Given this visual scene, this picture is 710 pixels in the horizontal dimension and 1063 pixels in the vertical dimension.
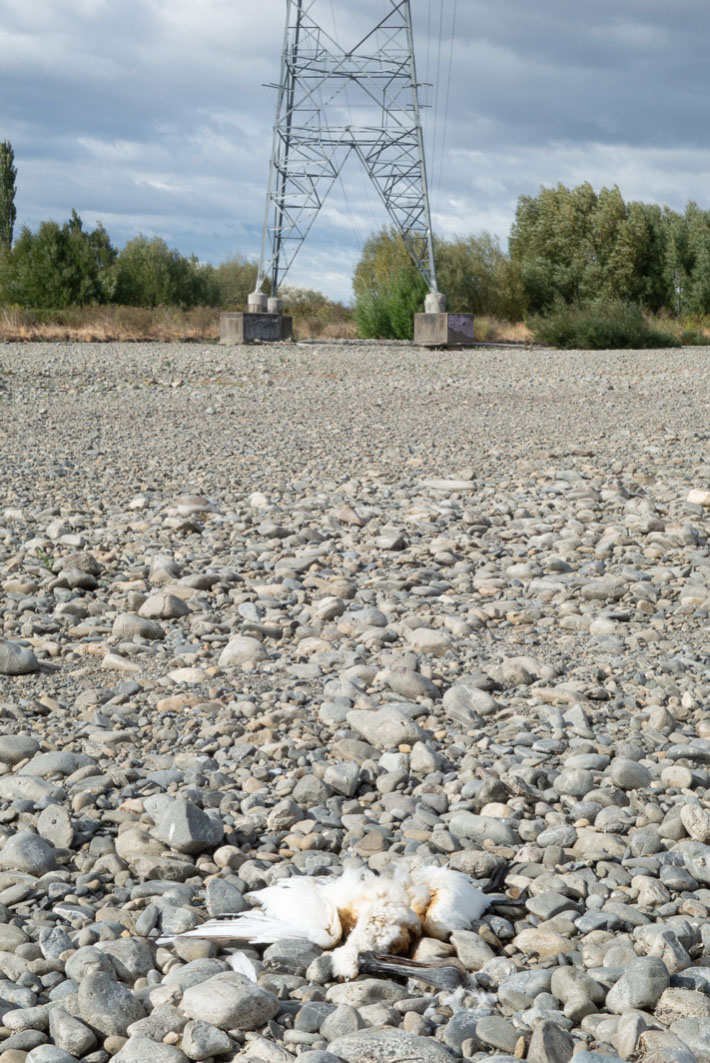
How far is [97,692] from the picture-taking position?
3148mm

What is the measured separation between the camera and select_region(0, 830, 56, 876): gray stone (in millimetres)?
2145

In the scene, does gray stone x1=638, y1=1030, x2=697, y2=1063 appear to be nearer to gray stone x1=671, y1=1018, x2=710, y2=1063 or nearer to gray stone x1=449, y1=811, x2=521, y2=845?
gray stone x1=671, y1=1018, x2=710, y2=1063

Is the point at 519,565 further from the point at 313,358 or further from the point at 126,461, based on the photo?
the point at 313,358

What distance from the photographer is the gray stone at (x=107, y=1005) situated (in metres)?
1.63

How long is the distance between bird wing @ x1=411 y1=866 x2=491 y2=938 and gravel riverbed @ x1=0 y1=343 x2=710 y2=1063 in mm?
42

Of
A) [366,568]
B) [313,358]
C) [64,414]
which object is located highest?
[313,358]

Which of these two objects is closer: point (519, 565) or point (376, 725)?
point (376, 725)

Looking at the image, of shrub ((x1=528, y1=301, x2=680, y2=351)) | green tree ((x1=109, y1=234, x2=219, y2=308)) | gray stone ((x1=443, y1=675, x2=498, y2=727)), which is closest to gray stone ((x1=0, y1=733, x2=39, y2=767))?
gray stone ((x1=443, y1=675, x2=498, y2=727))

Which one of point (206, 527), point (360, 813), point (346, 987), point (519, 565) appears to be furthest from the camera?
point (206, 527)

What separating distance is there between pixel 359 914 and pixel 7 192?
112 ft

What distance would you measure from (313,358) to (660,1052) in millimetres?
13262

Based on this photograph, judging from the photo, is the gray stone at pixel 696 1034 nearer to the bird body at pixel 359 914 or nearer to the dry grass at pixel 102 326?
the bird body at pixel 359 914

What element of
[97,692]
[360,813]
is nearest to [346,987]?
[360,813]

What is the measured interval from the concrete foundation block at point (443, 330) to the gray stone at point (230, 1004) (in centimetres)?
1705
